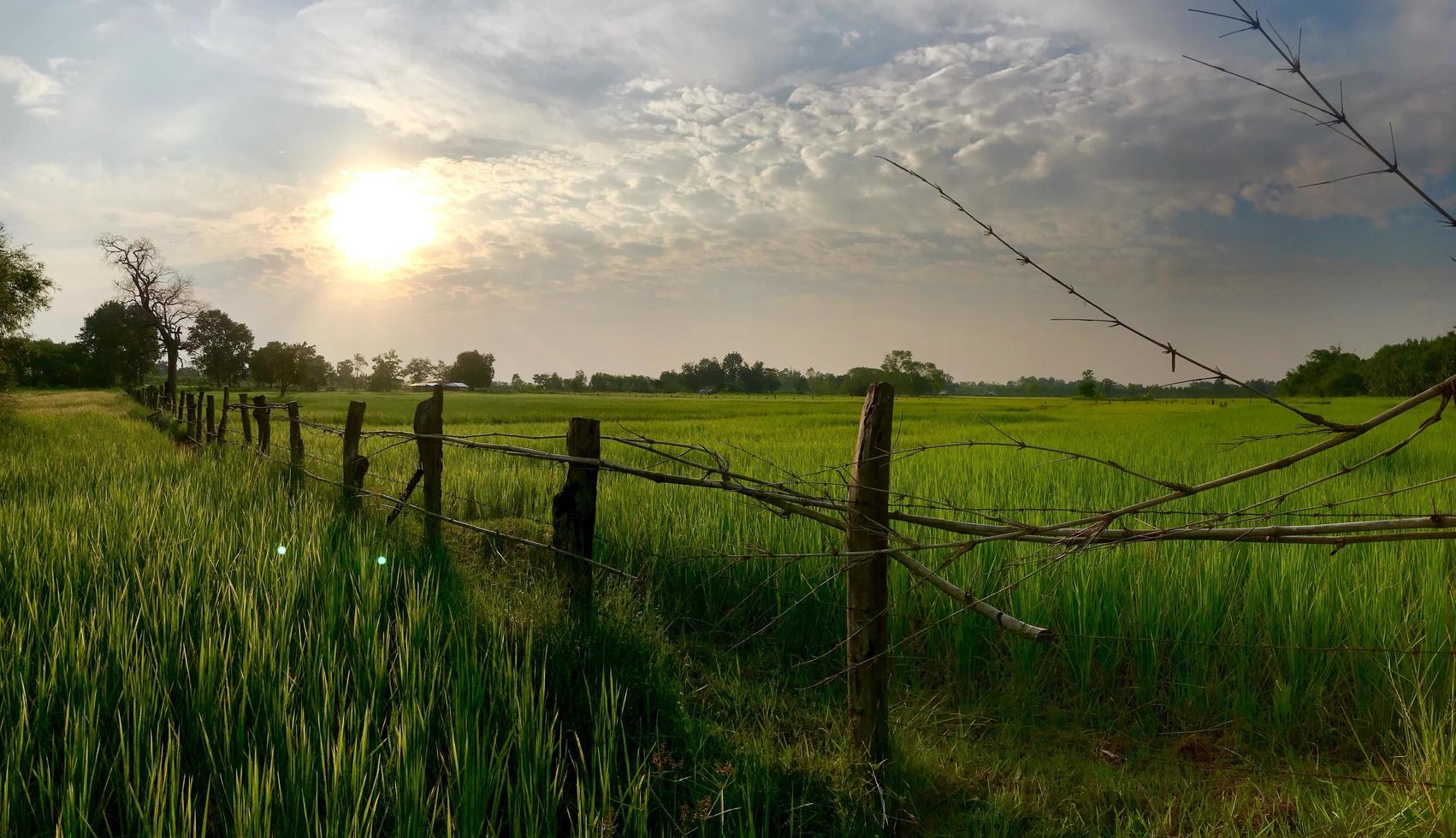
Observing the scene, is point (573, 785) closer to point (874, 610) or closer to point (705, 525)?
point (874, 610)

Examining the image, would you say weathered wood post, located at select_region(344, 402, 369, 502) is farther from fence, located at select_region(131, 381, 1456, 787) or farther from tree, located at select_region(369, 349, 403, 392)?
tree, located at select_region(369, 349, 403, 392)

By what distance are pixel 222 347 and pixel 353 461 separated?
9868cm

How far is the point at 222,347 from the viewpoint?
86625 mm

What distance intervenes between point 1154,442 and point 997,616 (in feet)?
42.4

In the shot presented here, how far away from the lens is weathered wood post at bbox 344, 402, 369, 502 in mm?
6453

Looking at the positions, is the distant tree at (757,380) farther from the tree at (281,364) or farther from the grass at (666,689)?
the grass at (666,689)

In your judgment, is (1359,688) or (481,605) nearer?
(1359,688)

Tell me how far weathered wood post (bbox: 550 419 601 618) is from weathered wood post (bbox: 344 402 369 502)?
11.1 feet

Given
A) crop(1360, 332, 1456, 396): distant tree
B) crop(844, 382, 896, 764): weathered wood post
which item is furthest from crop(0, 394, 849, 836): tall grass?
crop(1360, 332, 1456, 396): distant tree

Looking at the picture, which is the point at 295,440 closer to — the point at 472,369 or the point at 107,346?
the point at 472,369

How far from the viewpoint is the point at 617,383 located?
366 ft

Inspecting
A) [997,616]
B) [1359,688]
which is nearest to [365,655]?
[997,616]

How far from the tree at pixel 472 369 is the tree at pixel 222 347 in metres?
24.9

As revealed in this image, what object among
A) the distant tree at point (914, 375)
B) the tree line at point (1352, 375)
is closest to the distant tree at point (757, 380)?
the distant tree at point (914, 375)
